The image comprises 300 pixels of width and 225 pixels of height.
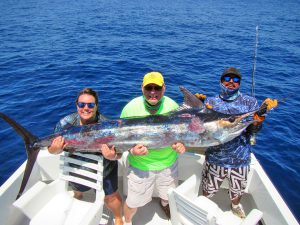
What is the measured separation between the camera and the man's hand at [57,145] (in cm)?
354

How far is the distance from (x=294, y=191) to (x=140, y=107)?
387cm

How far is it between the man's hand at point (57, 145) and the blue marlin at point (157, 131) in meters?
0.05

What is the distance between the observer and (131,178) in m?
3.76

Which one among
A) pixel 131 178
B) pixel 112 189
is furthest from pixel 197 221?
pixel 112 189

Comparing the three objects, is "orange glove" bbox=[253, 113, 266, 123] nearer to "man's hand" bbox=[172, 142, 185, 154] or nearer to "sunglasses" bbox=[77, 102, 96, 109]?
"man's hand" bbox=[172, 142, 185, 154]

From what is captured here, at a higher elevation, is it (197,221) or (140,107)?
(140,107)

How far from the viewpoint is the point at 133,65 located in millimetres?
13164

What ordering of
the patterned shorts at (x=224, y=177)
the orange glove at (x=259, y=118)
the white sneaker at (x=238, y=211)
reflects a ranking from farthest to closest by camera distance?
1. the white sneaker at (x=238, y=211)
2. the patterned shorts at (x=224, y=177)
3. the orange glove at (x=259, y=118)

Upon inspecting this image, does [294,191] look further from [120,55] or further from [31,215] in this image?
[120,55]

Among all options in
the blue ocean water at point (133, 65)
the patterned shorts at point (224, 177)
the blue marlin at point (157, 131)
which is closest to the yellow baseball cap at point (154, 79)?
the blue marlin at point (157, 131)

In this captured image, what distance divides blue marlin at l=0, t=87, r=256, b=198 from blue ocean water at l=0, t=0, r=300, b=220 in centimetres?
273

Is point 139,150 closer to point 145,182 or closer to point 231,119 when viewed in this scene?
point 145,182

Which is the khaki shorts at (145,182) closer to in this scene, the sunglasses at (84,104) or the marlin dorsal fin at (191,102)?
the marlin dorsal fin at (191,102)

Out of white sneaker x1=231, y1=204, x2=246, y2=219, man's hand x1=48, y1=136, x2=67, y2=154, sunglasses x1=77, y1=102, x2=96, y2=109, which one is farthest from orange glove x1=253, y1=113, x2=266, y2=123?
man's hand x1=48, y1=136, x2=67, y2=154
